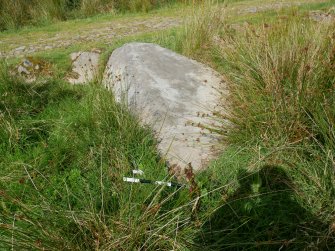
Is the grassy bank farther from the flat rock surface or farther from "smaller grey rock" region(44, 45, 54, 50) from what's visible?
the flat rock surface

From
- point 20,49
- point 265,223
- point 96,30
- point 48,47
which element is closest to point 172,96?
point 265,223

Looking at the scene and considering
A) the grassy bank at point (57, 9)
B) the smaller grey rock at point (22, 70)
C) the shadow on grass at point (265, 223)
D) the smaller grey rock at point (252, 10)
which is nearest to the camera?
the shadow on grass at point (265, 223)

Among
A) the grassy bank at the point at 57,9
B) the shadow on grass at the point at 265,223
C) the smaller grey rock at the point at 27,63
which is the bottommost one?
the shadow on grass at the point at 265,223

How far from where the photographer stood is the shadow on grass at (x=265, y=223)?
6.17 feet

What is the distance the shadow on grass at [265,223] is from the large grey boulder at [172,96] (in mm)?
506

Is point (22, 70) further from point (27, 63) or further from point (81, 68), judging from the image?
point (81, 68)

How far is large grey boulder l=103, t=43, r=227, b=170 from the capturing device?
2.70 m

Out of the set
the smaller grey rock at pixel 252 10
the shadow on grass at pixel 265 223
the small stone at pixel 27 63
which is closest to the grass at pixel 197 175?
the shadow on grass at pixel 265 223

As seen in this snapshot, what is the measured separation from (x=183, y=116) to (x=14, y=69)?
8.47 ft

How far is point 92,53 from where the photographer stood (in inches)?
196

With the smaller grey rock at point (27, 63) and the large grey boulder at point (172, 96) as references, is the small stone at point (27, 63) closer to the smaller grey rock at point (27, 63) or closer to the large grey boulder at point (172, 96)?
the smaller grey rock at point (27, 63)

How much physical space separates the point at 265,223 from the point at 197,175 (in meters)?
0.57

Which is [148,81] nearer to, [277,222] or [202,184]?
[202,184]

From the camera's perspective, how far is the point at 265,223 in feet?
6.63
